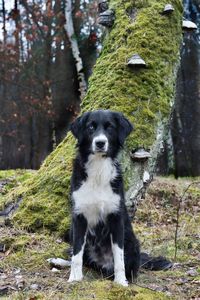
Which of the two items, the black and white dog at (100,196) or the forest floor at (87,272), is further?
the black and white dog at (100,196)

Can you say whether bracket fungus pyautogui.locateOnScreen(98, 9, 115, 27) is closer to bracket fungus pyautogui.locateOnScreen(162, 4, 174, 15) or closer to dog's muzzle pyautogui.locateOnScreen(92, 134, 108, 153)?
bracket fungus pyautogui.locateOnScreen(162, 4, 174, 15)

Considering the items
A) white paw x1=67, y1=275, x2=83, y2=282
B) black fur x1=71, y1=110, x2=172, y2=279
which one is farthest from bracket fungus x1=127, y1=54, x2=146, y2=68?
white paw x1=67, y1=275, x2=83, y2=282

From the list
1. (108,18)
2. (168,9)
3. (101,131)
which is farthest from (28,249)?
(168,9)

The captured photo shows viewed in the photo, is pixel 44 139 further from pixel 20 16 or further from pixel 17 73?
pixel 20 16

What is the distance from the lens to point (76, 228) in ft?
15.9

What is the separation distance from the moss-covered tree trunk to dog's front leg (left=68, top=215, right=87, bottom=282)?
1134mm

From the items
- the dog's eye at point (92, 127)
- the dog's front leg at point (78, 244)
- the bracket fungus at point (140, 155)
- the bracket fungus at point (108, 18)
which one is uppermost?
the bracket fungus at point (108, 18)

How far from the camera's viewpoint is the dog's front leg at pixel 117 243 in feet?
15.7

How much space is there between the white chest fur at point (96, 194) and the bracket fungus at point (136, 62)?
6.79 ft

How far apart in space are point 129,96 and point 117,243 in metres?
2.43

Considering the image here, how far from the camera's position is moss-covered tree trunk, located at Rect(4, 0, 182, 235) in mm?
6137

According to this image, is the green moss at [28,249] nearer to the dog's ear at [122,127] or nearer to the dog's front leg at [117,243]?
the dog's front leg at [117,243]

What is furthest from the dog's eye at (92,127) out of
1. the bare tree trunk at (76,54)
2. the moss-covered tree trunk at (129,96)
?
the bare tree trunk at (76,54)

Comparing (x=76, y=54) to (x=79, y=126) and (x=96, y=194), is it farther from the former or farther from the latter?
(x=96, y=194)
